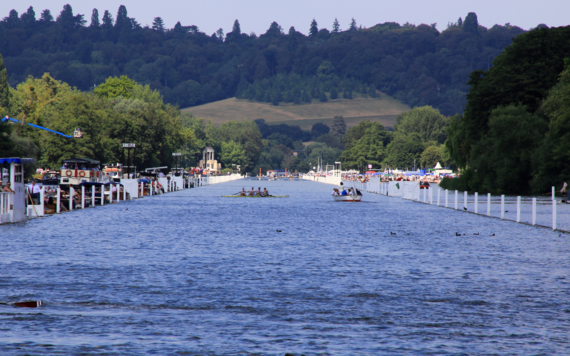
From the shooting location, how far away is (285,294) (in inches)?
629

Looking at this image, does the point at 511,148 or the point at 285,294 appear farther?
the point at 511,148

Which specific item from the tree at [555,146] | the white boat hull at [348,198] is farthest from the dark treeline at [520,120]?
the white boat hull at [348,198]

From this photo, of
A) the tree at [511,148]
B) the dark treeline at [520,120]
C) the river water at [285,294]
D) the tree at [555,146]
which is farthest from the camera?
the tree at [511,148]

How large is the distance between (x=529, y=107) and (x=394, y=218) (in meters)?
47.0

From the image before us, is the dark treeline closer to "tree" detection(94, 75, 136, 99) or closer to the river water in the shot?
the river water

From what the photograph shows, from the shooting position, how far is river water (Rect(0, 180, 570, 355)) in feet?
37.3

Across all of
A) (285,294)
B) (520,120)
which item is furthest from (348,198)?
(285,294)

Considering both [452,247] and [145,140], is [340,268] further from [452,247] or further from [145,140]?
[145,140]

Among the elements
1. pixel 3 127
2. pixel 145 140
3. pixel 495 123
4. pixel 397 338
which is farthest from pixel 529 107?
pixel 397 338

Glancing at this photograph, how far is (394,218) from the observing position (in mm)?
46531

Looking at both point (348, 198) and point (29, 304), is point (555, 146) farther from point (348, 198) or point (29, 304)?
point (29, 304)

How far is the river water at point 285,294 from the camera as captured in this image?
1136cm

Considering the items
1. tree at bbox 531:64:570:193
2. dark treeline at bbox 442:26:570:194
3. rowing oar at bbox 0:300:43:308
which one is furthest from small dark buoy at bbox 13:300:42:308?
dark treeline at bbox 442:26:570:194

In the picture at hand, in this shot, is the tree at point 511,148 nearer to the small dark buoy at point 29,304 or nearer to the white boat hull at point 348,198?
the white boat hull at point 348,198
